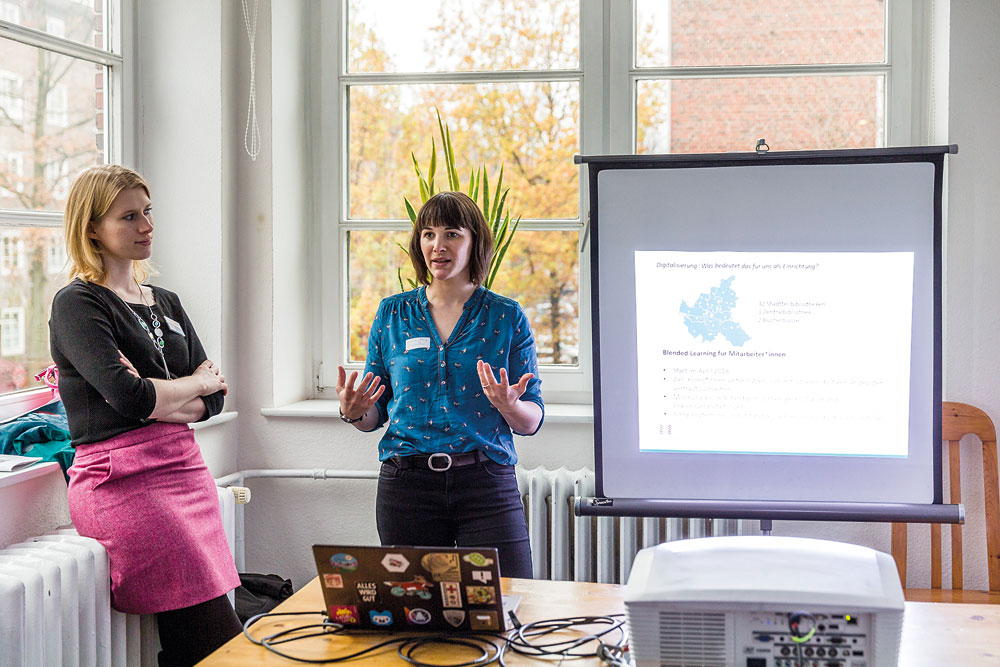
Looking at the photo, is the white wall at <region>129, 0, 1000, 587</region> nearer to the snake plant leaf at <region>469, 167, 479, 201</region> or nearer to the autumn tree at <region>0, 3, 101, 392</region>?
the autumn tree at <region>0, 3, 101, 392</region>

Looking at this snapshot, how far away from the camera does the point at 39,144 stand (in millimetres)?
2584

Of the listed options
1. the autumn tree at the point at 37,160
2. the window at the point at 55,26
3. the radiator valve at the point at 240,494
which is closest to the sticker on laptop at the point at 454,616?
the radiator valve at the point at 240,494

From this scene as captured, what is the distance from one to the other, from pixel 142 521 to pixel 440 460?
2.37 ft

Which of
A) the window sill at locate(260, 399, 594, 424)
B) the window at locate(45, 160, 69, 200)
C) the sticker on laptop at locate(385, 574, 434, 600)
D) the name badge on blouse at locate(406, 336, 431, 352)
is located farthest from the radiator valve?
the sticker on laptop at locate(385, 574, 434, 600)

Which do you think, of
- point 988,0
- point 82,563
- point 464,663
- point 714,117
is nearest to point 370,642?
point 464,663

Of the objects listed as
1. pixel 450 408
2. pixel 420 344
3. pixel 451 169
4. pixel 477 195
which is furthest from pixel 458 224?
pixel 477 195

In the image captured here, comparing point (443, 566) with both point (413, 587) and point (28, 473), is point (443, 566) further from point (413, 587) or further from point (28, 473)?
point (28, 473)

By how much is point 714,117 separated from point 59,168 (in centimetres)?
217

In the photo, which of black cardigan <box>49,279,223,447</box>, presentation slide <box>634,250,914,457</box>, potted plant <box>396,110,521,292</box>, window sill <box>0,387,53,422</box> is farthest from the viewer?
potted plant <box>396,110,521,292</box>

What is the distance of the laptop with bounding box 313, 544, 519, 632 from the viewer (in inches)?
56.3

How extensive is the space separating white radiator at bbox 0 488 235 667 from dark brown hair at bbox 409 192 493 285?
109 cm

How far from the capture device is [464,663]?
142cm

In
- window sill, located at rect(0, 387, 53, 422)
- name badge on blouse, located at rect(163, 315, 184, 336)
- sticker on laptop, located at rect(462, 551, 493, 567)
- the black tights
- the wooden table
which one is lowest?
the black tights

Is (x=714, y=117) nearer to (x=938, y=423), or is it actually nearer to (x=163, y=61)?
(x=938, y=423)
